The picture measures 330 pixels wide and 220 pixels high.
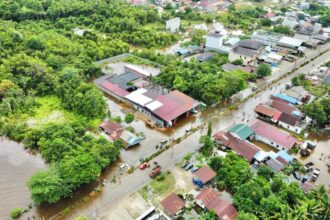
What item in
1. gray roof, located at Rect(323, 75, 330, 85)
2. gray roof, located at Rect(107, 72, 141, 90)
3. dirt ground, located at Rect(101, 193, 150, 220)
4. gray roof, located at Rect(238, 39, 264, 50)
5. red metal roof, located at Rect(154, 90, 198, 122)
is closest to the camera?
dirt ground, located at Rect(101, 193, 150, 220)

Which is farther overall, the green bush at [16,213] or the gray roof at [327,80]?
the gray roof at [327,80]

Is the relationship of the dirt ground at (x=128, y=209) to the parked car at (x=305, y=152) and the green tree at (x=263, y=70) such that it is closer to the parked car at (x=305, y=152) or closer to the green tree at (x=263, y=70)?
the parked car at (x=305, y=152)

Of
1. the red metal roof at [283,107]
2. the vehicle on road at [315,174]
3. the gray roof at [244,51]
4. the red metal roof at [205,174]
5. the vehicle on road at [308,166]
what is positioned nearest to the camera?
the red metal roof at [205,174]

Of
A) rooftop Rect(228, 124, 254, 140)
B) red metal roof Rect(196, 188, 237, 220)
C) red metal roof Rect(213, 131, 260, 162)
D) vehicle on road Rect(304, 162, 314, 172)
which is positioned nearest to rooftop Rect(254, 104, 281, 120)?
rooftop Rect(228, 124, 254, 140)

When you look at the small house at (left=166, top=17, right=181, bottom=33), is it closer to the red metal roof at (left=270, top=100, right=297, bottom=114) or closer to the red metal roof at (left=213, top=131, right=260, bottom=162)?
the red metal roof at (left=270, top=100, right=297, bottom=114)

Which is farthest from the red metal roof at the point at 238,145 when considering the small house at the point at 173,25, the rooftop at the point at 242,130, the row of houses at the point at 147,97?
the small house at the point at 173,25

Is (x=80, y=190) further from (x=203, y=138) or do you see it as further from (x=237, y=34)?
(x=237, y=34)

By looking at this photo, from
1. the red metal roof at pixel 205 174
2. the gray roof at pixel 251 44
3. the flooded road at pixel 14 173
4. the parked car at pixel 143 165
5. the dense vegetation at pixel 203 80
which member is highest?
the gray roof at pixel 251 44
